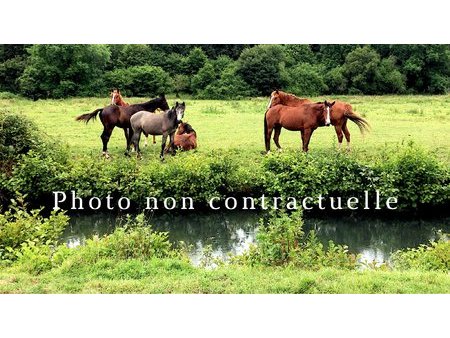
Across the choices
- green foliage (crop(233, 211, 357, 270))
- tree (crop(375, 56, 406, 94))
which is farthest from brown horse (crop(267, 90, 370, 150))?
green foliage (crop(233, 211, 357, 270))

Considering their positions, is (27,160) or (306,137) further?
(306,137)

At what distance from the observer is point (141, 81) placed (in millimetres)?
13109

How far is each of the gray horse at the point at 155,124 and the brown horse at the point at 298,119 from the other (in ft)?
6.98

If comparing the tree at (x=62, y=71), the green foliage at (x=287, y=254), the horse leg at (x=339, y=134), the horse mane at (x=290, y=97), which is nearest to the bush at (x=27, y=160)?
the tree at (x=62, y=71)

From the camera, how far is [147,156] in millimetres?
13000

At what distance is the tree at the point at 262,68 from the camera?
1188cm

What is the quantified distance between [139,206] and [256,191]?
251cm

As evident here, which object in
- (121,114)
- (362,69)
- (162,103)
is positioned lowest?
(121,114)

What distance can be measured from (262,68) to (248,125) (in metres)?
1.45

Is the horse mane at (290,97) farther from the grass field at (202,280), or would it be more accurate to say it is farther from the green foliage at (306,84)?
the grass field at (202,280)

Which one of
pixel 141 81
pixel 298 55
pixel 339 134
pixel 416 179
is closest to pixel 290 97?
pixel 339 134

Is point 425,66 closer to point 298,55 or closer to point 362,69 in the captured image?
point 362,69

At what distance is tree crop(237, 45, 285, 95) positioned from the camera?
39.0 feet

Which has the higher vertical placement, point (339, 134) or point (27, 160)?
point (339, 134)
